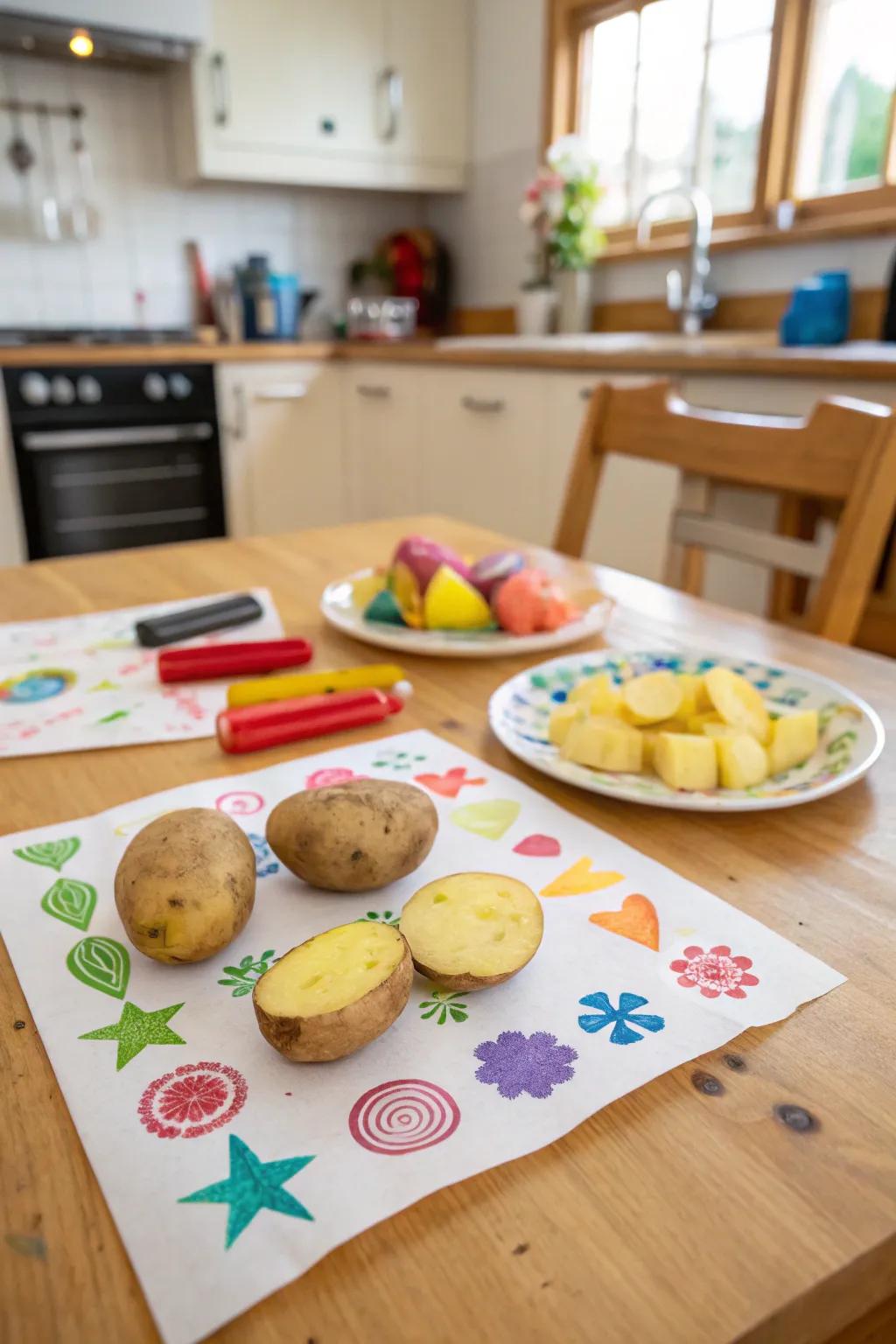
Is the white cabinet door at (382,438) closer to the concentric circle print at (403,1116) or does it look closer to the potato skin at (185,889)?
the potato skin at (185,889)

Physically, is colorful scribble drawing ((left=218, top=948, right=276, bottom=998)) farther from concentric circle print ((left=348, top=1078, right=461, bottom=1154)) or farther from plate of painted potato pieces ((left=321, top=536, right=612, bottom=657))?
plate of painted potato pieces ((left=321, top=536, right=612, bottom=657))

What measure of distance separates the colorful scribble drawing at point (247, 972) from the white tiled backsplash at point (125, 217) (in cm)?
331

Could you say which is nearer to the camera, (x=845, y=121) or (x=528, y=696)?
(x=528, y=696)

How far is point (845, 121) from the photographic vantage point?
2451mm

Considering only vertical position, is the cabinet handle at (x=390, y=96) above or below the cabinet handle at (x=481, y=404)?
above

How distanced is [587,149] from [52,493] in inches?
76.1

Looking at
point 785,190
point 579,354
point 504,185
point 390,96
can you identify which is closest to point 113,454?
point 579,354

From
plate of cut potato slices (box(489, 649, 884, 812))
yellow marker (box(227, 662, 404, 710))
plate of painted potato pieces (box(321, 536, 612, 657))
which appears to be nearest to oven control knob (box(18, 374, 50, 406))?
plate of painted potato pieces (box(321, 536, 612, 657))

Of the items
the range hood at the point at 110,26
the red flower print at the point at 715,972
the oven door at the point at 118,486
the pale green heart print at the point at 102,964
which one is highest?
the range hood at the point at 110,26

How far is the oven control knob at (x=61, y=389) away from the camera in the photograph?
2674mm

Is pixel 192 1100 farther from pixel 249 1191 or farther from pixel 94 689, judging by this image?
pixel 94 689

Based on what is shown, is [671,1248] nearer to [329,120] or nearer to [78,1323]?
[78,1323]

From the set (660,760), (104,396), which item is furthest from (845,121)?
(660,760)

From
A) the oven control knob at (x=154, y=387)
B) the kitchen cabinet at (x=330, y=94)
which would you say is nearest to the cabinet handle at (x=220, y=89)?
the kitchen cabinet at (x=330, y=94)
